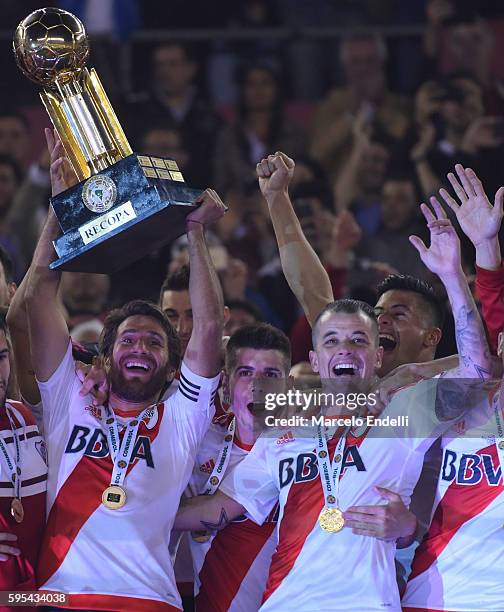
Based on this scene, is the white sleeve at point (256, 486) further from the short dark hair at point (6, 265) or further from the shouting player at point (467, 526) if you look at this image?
the short dark hair at point (6, 265)

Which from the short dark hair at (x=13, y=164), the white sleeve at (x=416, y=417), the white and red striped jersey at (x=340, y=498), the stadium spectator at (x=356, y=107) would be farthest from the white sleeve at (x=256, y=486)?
the stadium spectator at (x=356, y=107)

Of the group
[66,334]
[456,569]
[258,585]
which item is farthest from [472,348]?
[66,334]

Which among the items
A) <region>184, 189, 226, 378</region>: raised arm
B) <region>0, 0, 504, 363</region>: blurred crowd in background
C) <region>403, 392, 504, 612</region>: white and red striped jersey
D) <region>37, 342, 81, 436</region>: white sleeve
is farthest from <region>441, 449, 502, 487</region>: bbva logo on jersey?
<region>0, 0, 504, 363</region>: blurred crowd in background

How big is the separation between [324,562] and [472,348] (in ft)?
3.28

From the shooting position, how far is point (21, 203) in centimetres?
886

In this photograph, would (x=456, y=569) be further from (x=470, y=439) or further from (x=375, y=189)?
(x=375, y=189)

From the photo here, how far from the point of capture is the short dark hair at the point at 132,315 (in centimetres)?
527

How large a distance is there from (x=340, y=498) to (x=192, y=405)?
71 centimetres

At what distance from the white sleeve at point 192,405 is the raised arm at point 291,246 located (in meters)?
0.95

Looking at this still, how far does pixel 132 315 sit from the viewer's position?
5.29m

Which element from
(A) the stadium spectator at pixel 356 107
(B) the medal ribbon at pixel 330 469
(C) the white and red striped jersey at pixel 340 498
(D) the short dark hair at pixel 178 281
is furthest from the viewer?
(A) the stadium spectator at pixel 356 107

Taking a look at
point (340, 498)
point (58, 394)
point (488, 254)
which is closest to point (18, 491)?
point (58, 394)

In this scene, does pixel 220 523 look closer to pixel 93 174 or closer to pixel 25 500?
pixel 25 500

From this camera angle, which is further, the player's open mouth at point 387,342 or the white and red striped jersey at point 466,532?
the player's open mouth at point 387,342
